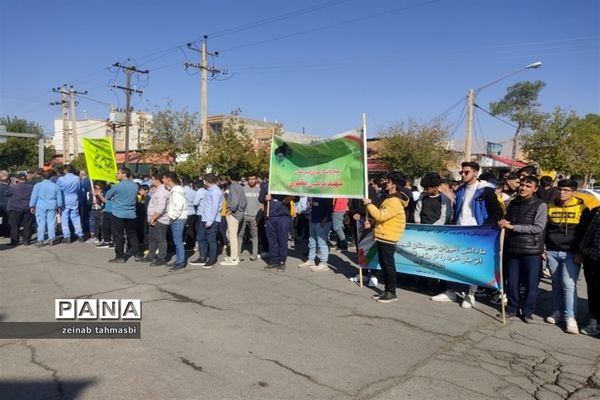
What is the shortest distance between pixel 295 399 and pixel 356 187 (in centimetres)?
392

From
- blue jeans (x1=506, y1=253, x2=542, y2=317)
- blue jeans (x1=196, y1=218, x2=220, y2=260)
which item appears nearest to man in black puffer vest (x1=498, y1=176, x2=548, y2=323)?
blue jeans (x1=506, y1=253, x2=542, y2=317)

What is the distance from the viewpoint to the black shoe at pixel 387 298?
629cm

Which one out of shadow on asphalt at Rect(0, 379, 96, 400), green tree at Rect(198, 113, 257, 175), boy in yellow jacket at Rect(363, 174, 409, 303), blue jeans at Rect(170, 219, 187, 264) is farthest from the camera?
green tree at Rect(198, 113, 257, 175)

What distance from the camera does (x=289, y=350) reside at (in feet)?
14.5

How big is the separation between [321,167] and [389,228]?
1.79 metres

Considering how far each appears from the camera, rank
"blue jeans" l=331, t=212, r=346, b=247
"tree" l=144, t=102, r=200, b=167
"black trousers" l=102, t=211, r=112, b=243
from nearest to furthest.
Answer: "black trousers" l=102, t=211, r=112, b=243 → "blue jeans" l=331, t=212, r=346, b=247 → "tree" l=144, t=102, r=200, b=167

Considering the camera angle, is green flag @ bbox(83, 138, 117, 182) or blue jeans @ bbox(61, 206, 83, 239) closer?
green flag @ bbox(83, 138, 117, 182)

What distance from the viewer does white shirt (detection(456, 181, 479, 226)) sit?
6.42 metres

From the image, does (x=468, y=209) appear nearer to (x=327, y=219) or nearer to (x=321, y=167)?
(x=321, y=167)

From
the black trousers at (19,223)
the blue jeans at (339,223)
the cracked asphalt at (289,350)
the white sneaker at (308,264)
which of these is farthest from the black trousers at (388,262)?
the black trousers at (19,223)

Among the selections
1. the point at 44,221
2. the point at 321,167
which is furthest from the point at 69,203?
the point at 321,167

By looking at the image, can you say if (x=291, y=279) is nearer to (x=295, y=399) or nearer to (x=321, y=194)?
(x=321, y=194)

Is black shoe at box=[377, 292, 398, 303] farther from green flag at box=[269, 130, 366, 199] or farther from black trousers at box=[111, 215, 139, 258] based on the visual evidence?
black trousers at box=[111, 215, 139, 258]

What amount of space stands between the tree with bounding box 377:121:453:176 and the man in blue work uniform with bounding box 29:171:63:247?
78.4 ft
